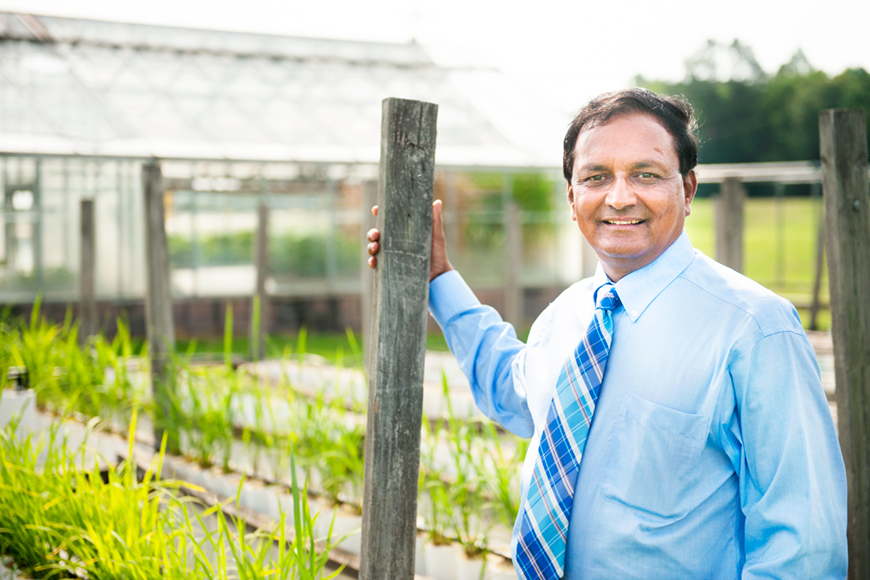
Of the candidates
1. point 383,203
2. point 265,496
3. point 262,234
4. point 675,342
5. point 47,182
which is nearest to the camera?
point 675,342

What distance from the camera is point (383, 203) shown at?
1.46m

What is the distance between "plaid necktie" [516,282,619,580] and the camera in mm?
1305

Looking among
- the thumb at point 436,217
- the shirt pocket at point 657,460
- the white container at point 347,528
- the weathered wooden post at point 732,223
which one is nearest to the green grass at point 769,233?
the weathered wooden post at point 732,223

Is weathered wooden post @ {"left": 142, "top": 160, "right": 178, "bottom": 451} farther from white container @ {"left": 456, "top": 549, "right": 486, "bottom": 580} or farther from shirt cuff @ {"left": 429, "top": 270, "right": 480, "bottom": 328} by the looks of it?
shirt cuff @ {"left": 429, "top": 270, "right": 480, "bottom": 328}

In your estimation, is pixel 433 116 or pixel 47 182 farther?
pixel 47 182

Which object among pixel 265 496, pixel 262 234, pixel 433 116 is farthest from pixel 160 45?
pixel 433 116

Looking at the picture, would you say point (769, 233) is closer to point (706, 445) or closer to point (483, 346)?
point (483, 346)

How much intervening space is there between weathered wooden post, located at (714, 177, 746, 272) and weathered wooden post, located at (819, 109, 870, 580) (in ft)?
8.11

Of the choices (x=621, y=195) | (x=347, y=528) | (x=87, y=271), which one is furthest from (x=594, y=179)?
(x=87, y=271)

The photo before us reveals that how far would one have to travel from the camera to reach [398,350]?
148cm

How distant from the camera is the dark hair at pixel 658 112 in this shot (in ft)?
4.29

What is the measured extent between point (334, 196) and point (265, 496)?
29.4 ft

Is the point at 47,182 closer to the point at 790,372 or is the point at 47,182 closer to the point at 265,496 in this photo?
the point at 265,496

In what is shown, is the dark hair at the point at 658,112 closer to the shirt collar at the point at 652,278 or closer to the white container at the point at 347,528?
the shirt collar at the point at 652,278
